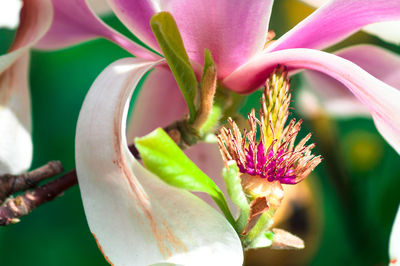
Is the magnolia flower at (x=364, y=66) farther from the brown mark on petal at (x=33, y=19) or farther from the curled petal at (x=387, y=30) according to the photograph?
the brown mark on petal at (x=33, y=19)

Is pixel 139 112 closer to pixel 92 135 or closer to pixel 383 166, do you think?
pixel 92 135

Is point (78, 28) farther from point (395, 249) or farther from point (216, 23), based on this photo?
point (395, 249)

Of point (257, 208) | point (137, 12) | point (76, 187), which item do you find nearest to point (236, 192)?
point (257, 208)

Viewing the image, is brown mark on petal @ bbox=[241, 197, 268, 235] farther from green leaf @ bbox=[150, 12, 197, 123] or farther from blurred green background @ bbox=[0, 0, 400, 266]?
blurred green background @ bbox=[0, 0, 400, 266]

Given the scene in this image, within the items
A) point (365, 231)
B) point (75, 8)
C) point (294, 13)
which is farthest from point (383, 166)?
point (75, 8)

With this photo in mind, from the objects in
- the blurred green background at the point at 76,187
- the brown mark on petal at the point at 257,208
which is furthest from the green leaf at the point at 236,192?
the blurred green background at the point at 76,187

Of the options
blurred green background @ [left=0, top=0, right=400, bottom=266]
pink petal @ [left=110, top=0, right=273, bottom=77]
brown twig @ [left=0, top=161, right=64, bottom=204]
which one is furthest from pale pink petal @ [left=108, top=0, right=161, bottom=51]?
blurred green background @ [left=0, top=0, right=400, bottom=266]
